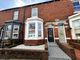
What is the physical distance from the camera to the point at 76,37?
11375 millimetres

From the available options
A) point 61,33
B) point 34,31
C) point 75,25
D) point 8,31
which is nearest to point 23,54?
point 34,31

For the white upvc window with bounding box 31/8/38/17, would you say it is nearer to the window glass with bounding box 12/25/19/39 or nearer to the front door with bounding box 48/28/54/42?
the window glass with bounding box 12/25/19/39

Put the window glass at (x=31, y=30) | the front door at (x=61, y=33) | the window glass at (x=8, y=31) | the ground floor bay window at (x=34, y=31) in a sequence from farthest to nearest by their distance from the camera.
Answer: the window glass at (x=8, y=31) → the front door at (x=61, y=33) → the window glass at (x=31, y=30) → the ground floor bay window at (x=34, y=31)

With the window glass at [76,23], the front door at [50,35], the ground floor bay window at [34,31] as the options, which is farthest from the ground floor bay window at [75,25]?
the ground floor bay window at [34,31]

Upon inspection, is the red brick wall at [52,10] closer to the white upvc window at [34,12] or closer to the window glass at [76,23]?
the white upvc window at [34,12]

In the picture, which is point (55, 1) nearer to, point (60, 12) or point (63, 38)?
point (60, 12)

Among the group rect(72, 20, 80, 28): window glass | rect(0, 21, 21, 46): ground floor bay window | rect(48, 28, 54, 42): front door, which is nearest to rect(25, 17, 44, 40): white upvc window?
rect(48, 28, 54, 42): front door

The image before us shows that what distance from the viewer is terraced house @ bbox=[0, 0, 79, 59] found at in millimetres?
12368

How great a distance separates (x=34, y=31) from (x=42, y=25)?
1.63m

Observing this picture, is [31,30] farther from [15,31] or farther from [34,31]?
[15,31]

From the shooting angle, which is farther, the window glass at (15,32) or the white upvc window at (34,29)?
the window glass at (15,32)

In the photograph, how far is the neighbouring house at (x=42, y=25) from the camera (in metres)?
12.4

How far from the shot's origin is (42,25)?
13.2 metres

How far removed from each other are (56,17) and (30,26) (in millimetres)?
4153
